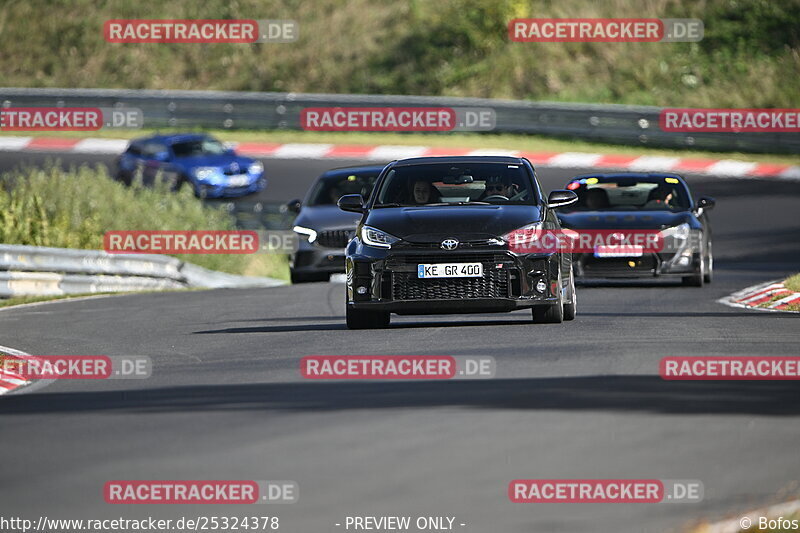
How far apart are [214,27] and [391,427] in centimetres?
3969

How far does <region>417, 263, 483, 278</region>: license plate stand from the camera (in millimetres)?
13352

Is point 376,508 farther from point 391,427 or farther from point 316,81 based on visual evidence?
point 316,81

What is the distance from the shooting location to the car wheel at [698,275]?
2025 centimetres

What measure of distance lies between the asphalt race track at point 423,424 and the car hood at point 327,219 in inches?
249

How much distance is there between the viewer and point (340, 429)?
8.56 m

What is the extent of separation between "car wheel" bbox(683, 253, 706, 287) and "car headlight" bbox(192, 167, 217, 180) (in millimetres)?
13808

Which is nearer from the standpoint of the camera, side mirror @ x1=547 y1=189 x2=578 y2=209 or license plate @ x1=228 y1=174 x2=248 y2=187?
side mirror @ x1=547 y1=189 x2=578 y2=209

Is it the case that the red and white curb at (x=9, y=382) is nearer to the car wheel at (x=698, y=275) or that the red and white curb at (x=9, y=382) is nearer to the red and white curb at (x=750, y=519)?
the red and white curb at (x=750, y=519)

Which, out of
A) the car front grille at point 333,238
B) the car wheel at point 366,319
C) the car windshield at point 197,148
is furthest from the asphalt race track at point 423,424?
the car windshield at point 197,148

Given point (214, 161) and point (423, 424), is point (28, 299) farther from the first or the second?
point (423, 424)

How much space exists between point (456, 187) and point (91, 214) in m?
12.7

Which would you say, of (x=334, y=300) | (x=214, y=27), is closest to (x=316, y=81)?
(x=214, y=27)

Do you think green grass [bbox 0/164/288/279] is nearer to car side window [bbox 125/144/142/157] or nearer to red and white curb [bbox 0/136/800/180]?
car side window [bbox 125/144/142/157]

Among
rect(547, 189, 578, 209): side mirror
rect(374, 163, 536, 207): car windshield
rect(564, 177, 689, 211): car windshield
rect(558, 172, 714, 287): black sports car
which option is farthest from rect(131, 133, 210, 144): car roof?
rect(547, 189, 578, 209): side mirror
